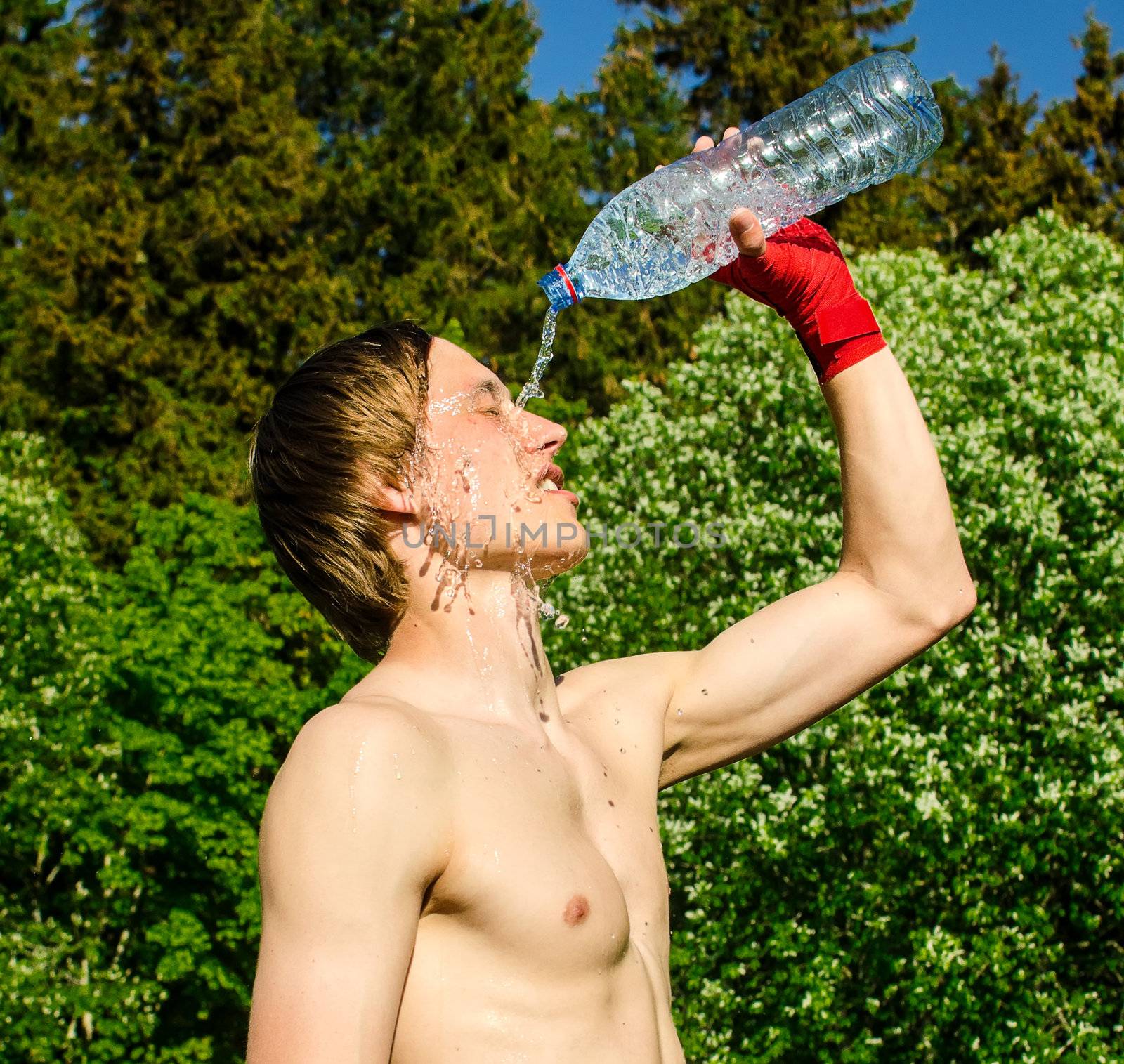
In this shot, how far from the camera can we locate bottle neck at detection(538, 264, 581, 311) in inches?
122

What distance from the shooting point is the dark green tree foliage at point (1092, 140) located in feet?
79.6

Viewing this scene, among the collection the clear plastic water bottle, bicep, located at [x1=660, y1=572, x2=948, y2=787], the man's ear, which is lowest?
bicep, located at [x1=660, y1=572, x2=948, y2=787]

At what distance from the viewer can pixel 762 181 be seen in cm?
457

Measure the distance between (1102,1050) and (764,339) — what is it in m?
Result: 8.09

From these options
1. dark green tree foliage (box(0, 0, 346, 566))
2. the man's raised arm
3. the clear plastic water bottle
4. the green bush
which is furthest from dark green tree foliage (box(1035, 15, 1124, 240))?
the man's raised arm

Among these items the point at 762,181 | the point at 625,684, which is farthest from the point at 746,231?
the point at 762,181

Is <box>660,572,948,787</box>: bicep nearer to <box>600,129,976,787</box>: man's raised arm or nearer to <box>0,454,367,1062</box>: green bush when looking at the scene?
<box>600,129,976,787</box>: man's raised arm

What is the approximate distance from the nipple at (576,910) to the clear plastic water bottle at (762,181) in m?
2.00

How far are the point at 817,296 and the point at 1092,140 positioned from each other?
1004 inches

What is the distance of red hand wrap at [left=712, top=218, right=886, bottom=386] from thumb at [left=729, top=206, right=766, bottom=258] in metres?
0.04

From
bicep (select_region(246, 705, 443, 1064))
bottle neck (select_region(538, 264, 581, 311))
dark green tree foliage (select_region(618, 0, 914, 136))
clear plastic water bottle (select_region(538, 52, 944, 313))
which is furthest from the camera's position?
dark green tree foliage (select_region(618, 0, 914, 136))

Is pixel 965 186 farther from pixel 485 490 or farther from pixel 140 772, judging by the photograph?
pixel 485 490

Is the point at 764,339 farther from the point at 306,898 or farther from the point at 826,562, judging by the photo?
the point at 306,898

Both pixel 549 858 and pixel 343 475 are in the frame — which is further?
pixel 343 475
